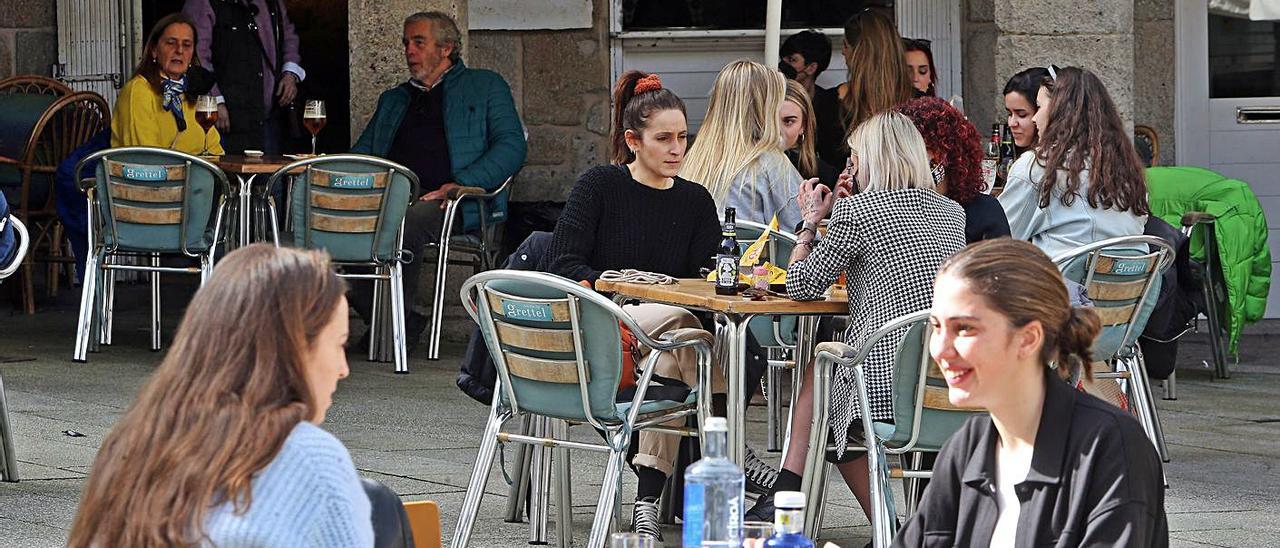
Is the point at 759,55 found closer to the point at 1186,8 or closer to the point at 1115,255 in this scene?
the point at 1186,8

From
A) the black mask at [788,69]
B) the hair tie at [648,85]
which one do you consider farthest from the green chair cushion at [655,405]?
the black mask at [788,69]

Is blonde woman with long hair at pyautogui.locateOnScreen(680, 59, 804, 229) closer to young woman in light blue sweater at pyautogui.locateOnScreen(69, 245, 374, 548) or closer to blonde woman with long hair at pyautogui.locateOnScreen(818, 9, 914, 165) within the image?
blonde woman with long hair at pyautogui.locateOnScreen(818, 9, 914, 165)

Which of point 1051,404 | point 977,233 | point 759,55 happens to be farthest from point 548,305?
point 759,55

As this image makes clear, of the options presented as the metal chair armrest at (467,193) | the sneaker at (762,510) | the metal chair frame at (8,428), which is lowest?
the sneaker at (762,510)

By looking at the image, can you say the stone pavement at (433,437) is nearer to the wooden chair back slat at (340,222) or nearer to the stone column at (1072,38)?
the wooden chair back slat at (340,222)

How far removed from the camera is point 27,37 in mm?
10797

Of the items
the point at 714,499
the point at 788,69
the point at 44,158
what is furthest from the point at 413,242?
the point at 714,499

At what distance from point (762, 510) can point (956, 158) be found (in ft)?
3.73

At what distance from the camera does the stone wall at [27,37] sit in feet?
35.2

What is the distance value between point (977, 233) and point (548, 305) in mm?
1547

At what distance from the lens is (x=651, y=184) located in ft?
18.6

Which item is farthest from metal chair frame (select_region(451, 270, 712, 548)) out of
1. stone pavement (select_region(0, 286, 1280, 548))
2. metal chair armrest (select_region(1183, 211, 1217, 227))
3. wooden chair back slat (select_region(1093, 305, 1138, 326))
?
metal chair armrest (select_region(1183, 211, 1217, 227))

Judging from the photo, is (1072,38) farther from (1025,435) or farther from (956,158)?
(1025,435)

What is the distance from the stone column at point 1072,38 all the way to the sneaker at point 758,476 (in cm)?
368
